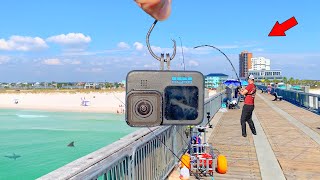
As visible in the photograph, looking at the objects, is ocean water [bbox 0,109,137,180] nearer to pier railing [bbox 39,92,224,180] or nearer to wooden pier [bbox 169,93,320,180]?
wooden pier [bbox 169,93,320,180]

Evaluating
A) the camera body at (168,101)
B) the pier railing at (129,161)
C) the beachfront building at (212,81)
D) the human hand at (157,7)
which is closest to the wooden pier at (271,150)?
the pier railing at (129,161)

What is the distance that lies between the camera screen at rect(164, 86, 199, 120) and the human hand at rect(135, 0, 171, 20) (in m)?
0.91

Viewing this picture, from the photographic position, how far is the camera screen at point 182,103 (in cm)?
211

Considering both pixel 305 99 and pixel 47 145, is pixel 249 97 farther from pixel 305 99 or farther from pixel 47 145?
pixel 47 145

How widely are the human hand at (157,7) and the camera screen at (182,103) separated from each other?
91 cm

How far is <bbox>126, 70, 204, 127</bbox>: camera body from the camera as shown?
6.92 feet

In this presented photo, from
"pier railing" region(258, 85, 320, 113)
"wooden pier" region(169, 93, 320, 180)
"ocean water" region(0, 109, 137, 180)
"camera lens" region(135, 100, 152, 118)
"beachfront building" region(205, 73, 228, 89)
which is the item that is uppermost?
"beachfront building" region(205, 73, 228, 89)

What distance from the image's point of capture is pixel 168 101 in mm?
2127

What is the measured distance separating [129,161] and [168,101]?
2.12m

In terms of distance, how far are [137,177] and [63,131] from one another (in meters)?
26.0

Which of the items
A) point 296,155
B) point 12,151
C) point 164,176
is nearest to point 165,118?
point 164,176

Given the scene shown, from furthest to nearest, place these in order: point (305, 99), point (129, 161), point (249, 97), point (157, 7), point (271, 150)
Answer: point (305, 99)
point (249, 97)
point (271, 150)
point (129, 161)
point (157, 7)

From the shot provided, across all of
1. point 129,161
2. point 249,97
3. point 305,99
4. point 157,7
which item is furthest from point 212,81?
point 157,7

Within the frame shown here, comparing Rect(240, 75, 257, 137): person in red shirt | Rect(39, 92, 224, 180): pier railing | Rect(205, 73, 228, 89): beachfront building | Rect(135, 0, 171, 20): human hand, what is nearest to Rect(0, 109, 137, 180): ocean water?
Rect(205, 73, 228, 89): beachfront building
